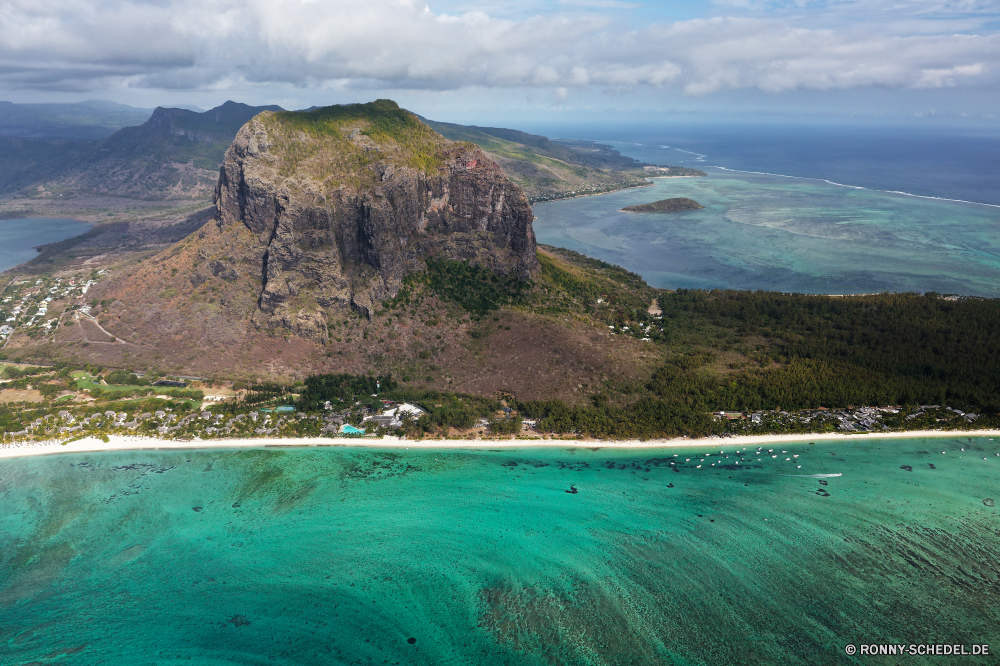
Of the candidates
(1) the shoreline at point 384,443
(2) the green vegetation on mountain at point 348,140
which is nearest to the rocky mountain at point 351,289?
(2) the green vegetation on mountain at point 348,140

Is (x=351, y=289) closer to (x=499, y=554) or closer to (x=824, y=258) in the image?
(x=499, y=554)

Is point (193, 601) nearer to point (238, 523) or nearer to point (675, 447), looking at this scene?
point (238, 523)

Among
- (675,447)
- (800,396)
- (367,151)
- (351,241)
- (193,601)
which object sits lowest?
(193,601)

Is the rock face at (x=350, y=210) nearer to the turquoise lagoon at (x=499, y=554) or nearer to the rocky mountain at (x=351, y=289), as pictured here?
the rocky mountain at (x=351, y=289)

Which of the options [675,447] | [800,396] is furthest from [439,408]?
[800,396]

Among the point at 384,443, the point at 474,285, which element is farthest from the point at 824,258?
the point at 384,443

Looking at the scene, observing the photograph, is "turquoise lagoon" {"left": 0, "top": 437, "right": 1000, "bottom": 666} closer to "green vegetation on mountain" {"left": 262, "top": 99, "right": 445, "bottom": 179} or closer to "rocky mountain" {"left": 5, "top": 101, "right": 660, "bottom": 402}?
"rocky mountain" {"left": 5, "top": 101, "right": 660, "bottom": 402}
